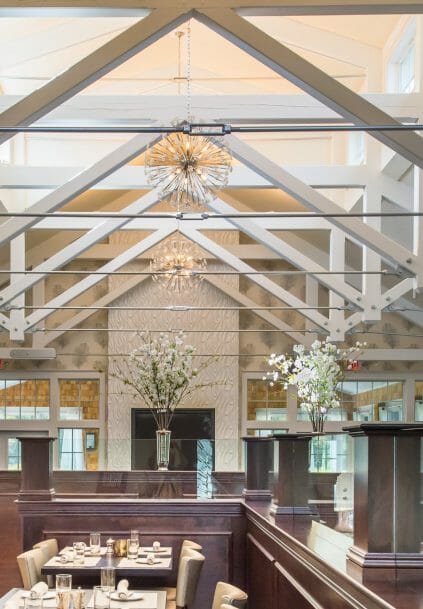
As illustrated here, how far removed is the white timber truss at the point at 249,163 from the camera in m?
6.87

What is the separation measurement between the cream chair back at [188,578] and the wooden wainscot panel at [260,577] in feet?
1.59

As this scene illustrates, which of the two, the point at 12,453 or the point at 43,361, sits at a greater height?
the point at 43,361

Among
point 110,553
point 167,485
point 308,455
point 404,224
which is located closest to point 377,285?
point 404,224

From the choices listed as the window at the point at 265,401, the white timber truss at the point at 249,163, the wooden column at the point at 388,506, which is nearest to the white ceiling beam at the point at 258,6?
the white timber truss at the point at 249,163

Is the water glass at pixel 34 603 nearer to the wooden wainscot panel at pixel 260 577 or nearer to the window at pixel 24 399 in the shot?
the wooden wainscot panel at pixel 260 577

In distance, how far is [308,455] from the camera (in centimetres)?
691

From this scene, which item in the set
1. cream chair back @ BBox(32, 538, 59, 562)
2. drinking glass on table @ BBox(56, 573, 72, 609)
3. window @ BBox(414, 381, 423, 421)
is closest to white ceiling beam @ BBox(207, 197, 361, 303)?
window @ BBox(414, 381, 423, 421)

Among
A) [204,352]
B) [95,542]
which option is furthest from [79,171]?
[204,352]

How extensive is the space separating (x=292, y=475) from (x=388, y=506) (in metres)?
3.08

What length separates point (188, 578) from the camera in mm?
8398

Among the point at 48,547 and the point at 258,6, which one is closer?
the point at 258,6

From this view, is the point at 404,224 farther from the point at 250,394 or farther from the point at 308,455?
the point at 308,455

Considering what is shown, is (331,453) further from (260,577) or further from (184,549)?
(184,549)

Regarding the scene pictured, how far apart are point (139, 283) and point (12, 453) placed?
13.4 feet
